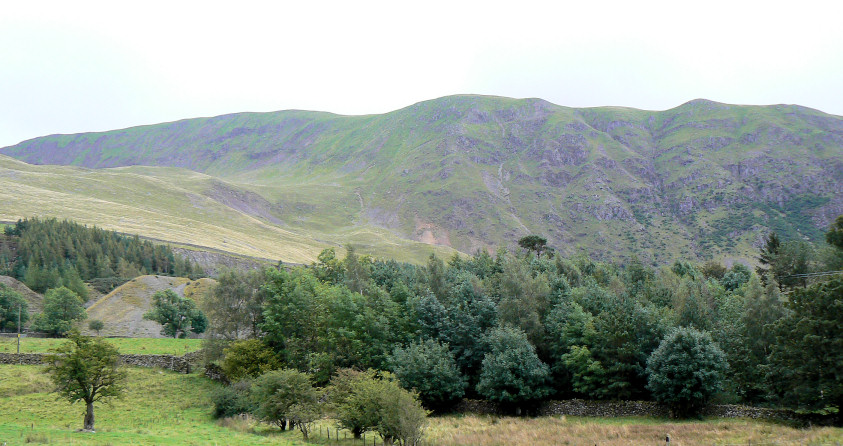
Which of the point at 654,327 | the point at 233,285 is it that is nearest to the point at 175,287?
the point at 233,285

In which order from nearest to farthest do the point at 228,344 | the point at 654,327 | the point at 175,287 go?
the point at 654,327
the point at 228,344
the point at 175,287

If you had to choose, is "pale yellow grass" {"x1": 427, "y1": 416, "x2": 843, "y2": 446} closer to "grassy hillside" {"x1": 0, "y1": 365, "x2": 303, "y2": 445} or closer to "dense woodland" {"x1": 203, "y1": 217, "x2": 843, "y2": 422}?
"dense woodland" {"x1": 203, "y1": 217, "x2": 843, "y2": 422}

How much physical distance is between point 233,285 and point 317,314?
10.3 m

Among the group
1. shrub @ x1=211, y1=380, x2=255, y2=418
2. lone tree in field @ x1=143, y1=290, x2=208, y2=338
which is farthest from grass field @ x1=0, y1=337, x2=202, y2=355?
shrub @ x1=211, y1=380, x2=255, y2=418

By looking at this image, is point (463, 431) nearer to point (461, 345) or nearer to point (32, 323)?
point (461, 345)

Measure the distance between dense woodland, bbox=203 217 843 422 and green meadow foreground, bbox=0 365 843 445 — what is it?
375cm

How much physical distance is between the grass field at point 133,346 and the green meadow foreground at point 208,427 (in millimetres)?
5963

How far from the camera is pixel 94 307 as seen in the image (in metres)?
86.0

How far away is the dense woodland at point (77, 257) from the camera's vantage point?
4176 inches

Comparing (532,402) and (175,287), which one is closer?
(532,402)

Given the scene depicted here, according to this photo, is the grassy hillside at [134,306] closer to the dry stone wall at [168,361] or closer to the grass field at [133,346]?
the grass field at [133,346]

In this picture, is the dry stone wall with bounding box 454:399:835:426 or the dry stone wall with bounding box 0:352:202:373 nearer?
the dry stone wall with bounding box 454:399:835:426

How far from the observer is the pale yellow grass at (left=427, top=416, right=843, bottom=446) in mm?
31156

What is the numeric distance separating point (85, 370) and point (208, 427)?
30.1 ft
